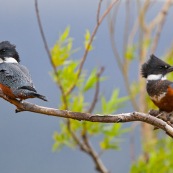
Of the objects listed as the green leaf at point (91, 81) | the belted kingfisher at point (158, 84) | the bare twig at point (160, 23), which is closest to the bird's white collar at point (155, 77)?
the belted kingfisher at point (158, 84)

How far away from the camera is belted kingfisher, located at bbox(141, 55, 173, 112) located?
55.3 inches

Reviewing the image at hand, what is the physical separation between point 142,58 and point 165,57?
119 mm

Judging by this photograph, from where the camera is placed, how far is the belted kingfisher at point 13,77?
100 cm

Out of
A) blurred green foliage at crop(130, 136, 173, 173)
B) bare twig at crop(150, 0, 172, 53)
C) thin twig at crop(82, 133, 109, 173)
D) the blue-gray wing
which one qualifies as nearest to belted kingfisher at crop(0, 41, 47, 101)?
the blue-gray wing

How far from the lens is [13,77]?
106 centimetres

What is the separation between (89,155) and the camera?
70.8 inches

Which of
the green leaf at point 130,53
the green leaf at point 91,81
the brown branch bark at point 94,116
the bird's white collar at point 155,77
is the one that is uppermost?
the green leaf at point 130,53

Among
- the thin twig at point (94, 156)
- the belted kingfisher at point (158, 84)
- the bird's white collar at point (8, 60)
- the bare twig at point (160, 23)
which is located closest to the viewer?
the bird's white collar at point (8, 60)

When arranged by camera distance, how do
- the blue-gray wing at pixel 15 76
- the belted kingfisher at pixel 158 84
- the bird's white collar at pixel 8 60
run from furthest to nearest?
the belted kingfisher at pixel 158 84
the bird's white collar at pixel 8 60
the blue-gray wing at pixel 15 76

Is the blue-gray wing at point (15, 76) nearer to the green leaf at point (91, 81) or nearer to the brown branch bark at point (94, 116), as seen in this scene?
the brown branch bark at point (94, 116)

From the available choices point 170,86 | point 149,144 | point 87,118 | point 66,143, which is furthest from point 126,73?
point 87,118

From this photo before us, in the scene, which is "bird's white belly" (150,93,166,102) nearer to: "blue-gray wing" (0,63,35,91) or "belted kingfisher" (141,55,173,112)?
"belted kingfisher" (141,55,173,112)

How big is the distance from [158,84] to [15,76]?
507mm

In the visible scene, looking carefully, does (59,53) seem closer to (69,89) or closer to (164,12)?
(69,89)
